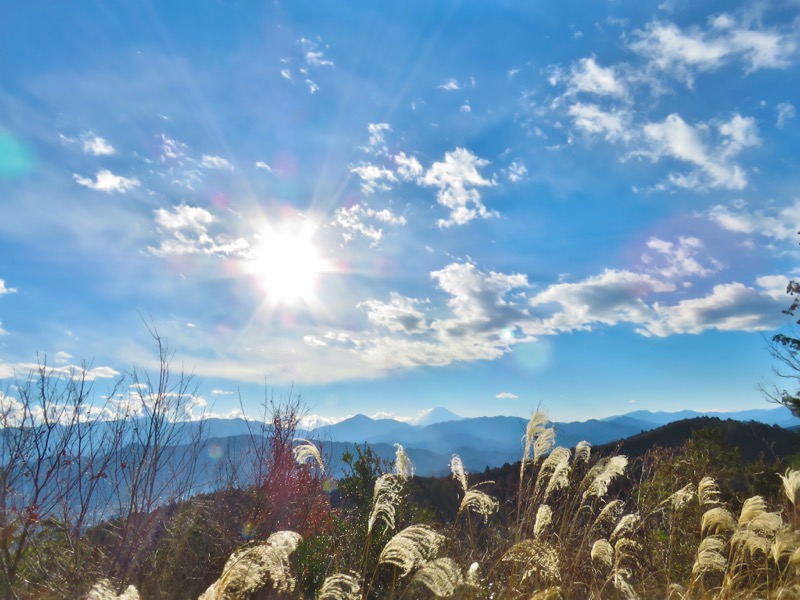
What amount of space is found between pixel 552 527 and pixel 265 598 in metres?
2.84

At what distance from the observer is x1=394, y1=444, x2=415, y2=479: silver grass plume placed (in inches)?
175

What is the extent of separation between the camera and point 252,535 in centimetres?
741

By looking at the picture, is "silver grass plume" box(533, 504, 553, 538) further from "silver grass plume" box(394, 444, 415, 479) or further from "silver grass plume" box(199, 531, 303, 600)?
"silver grass plume" box(199, 531, 303, 600)

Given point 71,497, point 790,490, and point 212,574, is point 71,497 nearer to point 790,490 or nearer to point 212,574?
point 212,574

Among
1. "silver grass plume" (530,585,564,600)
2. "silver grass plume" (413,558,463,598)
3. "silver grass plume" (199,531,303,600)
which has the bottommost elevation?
"silver grass plume" (530,585,564,600)

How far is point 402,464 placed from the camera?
4.58m

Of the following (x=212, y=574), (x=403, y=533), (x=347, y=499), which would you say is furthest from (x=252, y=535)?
(x=403, y=533)

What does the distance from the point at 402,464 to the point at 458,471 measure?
50 cm

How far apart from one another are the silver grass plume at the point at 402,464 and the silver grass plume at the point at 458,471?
1.27 ft

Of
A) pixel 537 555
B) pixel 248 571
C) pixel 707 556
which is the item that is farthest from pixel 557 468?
pixel 248 571

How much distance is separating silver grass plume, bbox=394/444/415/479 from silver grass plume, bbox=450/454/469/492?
388 millimetres

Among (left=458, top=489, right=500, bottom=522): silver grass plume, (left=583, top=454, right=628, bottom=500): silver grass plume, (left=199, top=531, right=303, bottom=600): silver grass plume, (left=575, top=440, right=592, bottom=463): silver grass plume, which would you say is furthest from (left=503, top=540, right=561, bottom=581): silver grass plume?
(left=575, top=440, right=592, bottom=463): silver grass plume

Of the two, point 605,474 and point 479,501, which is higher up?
point 605,474

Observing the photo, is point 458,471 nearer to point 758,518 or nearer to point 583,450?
point 583,450
